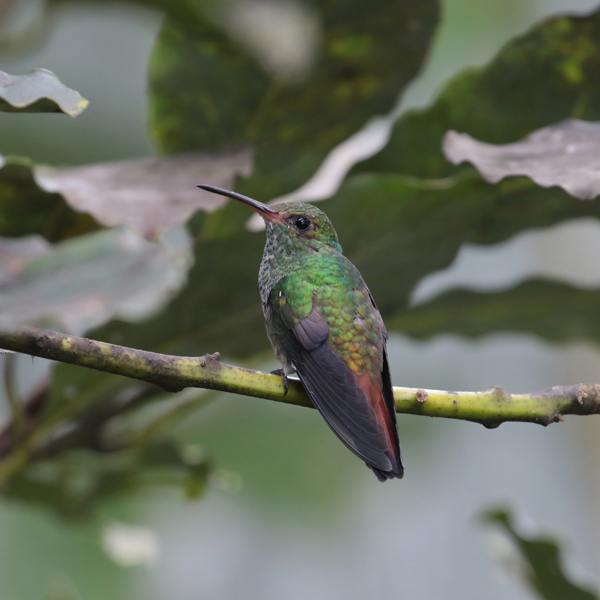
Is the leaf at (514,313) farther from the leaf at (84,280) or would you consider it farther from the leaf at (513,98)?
the leaf at (84,280)

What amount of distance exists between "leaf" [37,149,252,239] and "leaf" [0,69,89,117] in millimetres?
388

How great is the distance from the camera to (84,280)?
5.68 feet

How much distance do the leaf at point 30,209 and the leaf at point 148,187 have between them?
36 millimetres

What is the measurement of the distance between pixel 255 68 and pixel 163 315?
1.94ft

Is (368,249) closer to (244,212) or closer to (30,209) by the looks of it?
(244,212)

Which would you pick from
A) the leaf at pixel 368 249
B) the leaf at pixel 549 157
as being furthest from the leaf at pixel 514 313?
the leaf at pixel 549 157

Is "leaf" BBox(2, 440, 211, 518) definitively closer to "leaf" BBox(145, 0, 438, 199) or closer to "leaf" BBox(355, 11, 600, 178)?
"leaf" BBox(145, 0, 438, 199)

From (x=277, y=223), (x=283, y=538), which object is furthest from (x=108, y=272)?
(x=283, y=538)

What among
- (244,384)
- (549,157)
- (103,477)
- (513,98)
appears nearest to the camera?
(244,384)

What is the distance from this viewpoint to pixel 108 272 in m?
1.81

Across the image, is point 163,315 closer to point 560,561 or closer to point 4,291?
point 4,291

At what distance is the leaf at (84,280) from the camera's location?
1.54 m

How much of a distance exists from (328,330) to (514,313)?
0.73 m

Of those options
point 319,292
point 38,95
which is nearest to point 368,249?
point 319,292
